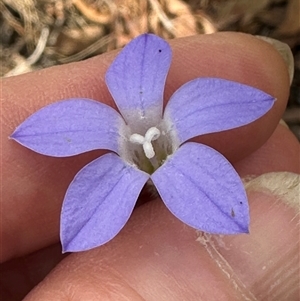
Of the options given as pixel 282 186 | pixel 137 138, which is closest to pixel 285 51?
pixel 282 186

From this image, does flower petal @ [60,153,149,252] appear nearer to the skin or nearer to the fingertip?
the skin

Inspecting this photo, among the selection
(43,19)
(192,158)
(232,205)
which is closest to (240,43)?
(192,158)

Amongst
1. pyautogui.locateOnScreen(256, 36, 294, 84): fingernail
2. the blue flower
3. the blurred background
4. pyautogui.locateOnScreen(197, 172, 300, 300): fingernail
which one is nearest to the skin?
pyautogui.locateOnScreen(197, 172, 300, 300): fingernail

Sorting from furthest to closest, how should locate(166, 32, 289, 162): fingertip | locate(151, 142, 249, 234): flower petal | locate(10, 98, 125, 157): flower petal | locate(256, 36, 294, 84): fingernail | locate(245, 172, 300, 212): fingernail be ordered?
locate(256, 36, 294, 84): fingernail
locate(166, 32, 289, 162): fingertip
locate(245, 172, 300, 212): fingernail
locate(10, 98, 125, 157): flower petal
locate(151, 142, 249, 234): flower petal

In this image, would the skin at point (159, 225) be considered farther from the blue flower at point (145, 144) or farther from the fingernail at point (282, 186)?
the blue flower at point (145, 144)

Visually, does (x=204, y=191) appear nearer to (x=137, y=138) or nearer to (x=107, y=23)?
(x=137, y=138)

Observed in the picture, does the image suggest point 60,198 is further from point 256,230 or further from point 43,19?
point 43,19

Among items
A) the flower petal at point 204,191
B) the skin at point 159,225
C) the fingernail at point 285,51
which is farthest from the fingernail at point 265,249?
the fingernail at point 285,51
